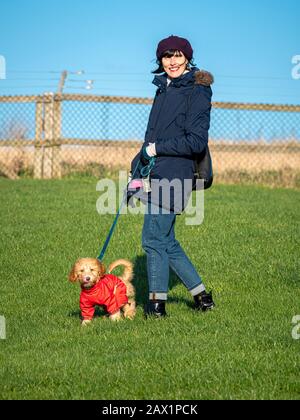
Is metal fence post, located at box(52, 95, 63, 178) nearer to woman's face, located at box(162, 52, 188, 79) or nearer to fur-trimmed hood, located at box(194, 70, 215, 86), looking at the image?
woman's face, located at box(162, 52, 188, 79)

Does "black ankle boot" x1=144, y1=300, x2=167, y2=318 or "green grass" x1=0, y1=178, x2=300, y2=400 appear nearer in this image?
"green grass" x1=0, y1=178, x2=300, y2=400

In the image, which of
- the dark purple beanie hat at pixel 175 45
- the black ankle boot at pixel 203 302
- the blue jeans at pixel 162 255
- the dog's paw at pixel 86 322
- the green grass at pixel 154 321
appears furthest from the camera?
the black ankle boot at pixel 203 302

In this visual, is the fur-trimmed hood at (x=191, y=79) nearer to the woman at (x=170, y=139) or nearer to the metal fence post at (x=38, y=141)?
the woman at (x=170, y=139)

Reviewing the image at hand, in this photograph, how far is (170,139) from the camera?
6473 mm

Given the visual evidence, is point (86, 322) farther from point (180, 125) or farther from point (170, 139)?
point (180, 125)

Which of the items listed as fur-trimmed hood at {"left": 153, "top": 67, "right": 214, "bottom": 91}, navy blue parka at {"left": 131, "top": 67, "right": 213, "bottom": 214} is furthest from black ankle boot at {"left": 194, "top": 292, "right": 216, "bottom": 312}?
fur-trimmed hood at {"left": 153, "top": 67, "right": 214, "bottom": 91}

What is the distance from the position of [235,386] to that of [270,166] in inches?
536

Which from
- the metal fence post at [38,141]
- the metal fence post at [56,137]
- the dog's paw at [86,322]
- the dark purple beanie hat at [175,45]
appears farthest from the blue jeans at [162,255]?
the metal fence post at [38,141]

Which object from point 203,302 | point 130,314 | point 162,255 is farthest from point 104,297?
point 203,302

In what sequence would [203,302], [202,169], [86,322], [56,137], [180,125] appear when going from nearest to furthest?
[180,125]
[202,169]
[86,322]
[203,302]
[56,137]

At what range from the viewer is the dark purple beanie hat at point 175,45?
641 centimetres

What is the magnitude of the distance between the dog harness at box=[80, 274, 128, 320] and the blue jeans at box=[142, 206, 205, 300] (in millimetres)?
Result: 304

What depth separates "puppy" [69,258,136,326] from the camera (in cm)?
661

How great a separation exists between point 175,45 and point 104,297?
2213 millimetres
